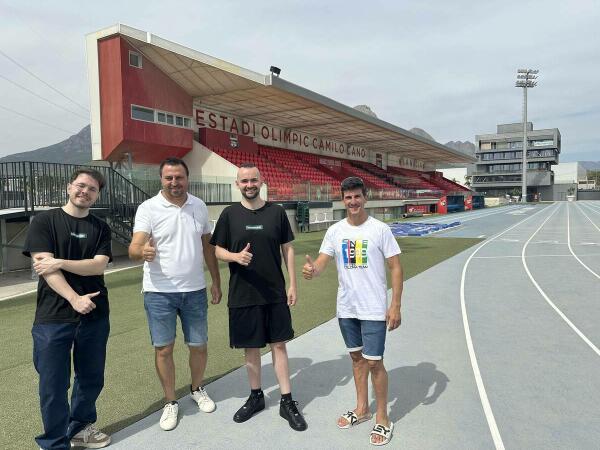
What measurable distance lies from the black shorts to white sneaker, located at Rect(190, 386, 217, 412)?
A: 626mm

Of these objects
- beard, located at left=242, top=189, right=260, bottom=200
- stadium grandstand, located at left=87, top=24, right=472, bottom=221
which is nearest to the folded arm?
beard, located at left=242, top=189, right=260, bottom=200

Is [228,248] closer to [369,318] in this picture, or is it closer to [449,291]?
[369,318]

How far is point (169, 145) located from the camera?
63.7 feet

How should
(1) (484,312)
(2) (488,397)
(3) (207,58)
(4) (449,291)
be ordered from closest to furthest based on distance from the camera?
(2) (488,397) < (1) (484,312) < (4) (449,291) < (3) (207,58)

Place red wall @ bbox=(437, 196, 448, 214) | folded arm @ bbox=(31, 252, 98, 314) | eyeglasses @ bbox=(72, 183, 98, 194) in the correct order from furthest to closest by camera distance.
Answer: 1. red wall @ bbox=(437, 196, 448, 214)
2. eyeglasses @ bbox=(72, 183, 98, 194)
3. folded arm @ bbox=(31, 252, 98, 314)

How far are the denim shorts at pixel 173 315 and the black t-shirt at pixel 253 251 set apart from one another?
0.31 metres

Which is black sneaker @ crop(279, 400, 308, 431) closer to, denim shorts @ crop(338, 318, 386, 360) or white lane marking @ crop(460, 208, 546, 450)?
denim shorts @ crop(338, 318, 386, 360)

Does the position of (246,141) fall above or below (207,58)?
below

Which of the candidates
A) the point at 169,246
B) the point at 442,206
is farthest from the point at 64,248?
the point at 442,206

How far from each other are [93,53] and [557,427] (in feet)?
66.8

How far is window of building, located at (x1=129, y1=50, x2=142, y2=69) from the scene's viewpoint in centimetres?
1742

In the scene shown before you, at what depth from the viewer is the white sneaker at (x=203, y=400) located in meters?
3.53

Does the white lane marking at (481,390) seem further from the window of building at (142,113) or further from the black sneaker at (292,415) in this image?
the window of building at (142,113)

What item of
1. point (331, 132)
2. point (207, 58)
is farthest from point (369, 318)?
point (331, 132)
